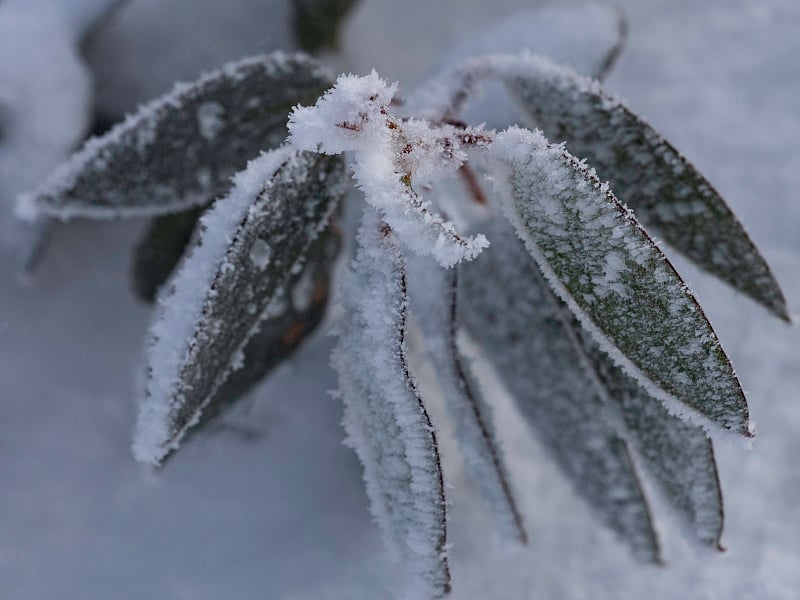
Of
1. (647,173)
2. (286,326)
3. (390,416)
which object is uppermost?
(647,173)

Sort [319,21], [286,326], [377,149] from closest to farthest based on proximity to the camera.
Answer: [377,149] → [286,326] → [319,21]

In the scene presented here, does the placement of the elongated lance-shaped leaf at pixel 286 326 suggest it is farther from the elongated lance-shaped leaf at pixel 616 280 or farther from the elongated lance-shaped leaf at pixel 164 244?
the elongated lance-shaped leaf at pixel 616 280

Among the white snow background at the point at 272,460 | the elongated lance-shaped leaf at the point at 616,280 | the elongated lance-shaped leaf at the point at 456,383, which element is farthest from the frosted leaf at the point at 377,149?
the white snow background at the point at 272,460

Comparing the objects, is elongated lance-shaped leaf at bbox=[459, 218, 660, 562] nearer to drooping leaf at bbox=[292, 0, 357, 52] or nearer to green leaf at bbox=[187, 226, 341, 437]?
green leaf at bbox=[187, 226, 341, 437]

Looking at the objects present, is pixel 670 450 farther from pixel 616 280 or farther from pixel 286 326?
pixel 286 326

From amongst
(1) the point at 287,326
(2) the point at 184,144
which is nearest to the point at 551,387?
(1) the point at 287,326
